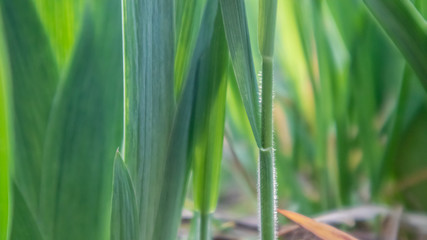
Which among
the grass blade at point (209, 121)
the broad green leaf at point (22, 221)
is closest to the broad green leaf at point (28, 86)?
the broad green leaf at point (22, 221)

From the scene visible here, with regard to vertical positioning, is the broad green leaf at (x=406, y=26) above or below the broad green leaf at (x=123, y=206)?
above

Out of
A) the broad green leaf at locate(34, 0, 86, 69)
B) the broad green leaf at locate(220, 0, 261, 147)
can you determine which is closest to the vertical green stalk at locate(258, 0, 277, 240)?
the broad green leaf at locate(220, 0, 261, 147)

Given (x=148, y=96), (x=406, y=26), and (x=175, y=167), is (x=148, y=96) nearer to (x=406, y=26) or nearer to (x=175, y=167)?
(x=175, y=167)

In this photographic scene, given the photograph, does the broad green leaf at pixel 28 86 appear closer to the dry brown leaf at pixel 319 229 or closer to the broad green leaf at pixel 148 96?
the broad green leaf at pixel 148 96


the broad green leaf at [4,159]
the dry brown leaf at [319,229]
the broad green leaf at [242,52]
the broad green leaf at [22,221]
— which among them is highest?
the broad green leaf at [242,52]

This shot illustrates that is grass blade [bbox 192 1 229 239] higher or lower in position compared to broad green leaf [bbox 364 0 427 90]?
lower

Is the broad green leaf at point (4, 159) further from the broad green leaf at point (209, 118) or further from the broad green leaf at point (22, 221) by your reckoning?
the broad green leaf at point (209, 118)

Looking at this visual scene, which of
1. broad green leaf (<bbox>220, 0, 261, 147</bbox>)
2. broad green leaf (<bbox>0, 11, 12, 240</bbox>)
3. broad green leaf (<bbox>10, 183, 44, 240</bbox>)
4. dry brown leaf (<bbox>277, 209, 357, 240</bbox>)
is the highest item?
broad green leaf (<bbox>220, 0, 261, 147</bbox>)

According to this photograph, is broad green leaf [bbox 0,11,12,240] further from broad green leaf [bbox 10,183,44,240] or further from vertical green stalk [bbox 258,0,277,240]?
vertical green stalk [bbox 258,0,277,240]

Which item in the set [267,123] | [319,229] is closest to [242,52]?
[267,123]
